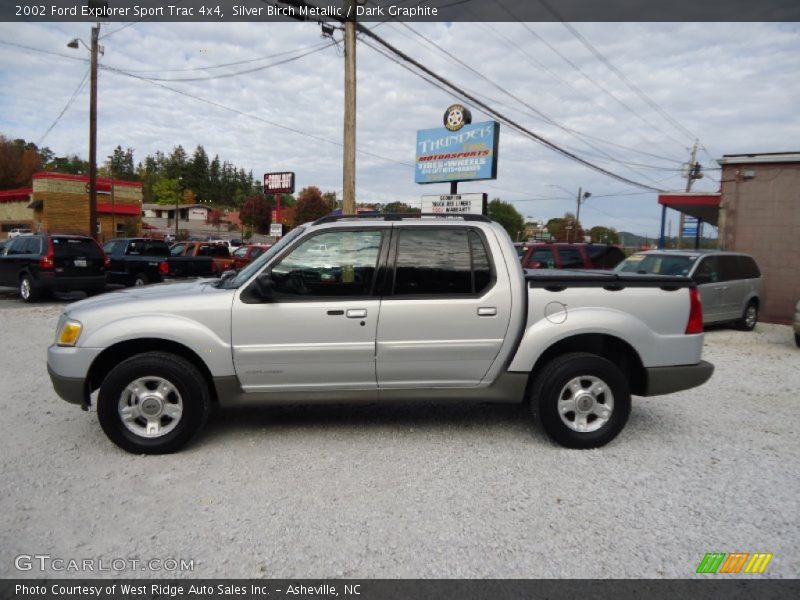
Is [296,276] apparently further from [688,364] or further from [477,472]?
[688,364]

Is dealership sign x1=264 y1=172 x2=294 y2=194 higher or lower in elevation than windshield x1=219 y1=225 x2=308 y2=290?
higher

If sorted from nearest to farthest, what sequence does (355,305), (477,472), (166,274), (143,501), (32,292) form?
(143,501) < (477,472) < (355,305) < (32,292) < (166,274)

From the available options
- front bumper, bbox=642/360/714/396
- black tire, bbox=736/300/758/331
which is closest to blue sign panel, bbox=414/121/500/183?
black tire, bbox=736/300/758/331

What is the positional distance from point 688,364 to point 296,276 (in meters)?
3.24

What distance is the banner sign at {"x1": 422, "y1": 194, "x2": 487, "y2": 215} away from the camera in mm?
14531

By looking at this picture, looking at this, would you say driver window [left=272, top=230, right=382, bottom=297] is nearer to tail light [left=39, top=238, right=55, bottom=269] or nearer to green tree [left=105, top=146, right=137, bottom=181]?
tail light [left=39, top=238, right=55, bottom=269]

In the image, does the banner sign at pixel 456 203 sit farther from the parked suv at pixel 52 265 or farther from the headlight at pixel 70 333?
the headlight at pixel 70 333

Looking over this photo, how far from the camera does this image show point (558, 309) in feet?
14.1

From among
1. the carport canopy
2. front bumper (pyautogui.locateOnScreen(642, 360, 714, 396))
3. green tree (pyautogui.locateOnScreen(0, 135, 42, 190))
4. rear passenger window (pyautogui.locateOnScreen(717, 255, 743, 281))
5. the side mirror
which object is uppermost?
green tree (pyautogui.locateOnScreen(0, 135, 42, 190))

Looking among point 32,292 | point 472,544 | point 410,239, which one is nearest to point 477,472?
point 472,544

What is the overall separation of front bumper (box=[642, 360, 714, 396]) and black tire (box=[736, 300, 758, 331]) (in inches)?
329

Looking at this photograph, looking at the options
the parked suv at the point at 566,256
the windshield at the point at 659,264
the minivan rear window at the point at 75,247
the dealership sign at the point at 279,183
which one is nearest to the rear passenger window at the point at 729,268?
the windshield at the point at 659,264

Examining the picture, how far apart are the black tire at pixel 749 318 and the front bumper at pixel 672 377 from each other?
8358 millimetres

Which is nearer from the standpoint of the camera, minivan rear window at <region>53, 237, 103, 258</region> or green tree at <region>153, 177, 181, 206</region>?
minivan rear window at <region>53, 237, 103, 258</region>
